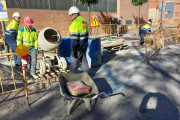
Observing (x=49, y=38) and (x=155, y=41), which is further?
(x=155, y=41)

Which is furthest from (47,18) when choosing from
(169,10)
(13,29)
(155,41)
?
(169,10)

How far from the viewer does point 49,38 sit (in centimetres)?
440

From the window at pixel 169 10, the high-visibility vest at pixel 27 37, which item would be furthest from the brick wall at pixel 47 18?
the window at pixel 169 10

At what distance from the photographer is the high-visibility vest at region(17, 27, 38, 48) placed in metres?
4.27

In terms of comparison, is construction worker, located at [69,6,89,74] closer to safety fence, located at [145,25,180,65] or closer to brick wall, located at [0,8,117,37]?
safety fence, located at [145,25,180,65]

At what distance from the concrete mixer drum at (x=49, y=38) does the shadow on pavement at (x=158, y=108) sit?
261 centimetres

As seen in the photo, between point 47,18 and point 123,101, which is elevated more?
point 47,18

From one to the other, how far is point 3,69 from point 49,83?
1.49 meters

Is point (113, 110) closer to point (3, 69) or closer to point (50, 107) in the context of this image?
point (50, 107)

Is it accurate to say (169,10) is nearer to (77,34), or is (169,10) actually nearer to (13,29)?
(77,34)

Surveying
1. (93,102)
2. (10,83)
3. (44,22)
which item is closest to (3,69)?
(10,83)

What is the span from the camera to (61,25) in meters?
14.4

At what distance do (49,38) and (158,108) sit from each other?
332 centimetres

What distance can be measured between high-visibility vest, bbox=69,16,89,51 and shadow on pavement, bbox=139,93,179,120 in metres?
2.08
